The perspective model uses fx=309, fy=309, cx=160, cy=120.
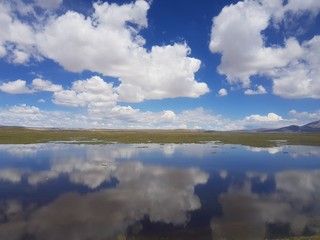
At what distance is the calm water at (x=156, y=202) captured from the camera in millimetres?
21406

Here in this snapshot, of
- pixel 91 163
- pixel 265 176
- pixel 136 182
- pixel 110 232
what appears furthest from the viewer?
pixel 91 163

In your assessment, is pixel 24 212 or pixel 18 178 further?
pixel 18 178

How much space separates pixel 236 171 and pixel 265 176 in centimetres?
501

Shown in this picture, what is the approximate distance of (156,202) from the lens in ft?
96.0

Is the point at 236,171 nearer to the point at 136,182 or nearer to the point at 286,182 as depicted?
the point at 286,182

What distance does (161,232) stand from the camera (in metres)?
21.1

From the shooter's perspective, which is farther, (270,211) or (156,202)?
(156,202)

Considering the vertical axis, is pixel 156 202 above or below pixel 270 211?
above

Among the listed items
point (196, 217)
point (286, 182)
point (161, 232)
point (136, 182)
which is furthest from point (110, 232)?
point (286, 182)

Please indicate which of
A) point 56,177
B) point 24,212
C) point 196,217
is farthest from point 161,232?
point 56,177

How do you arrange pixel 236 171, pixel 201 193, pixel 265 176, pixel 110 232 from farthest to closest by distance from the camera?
pixel 236 171 < pixel 265 176 < pixel 201 193 < pixel 110 232

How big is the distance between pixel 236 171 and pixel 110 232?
30344 millimetres

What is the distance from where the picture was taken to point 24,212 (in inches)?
995

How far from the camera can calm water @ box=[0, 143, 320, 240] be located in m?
21.4
